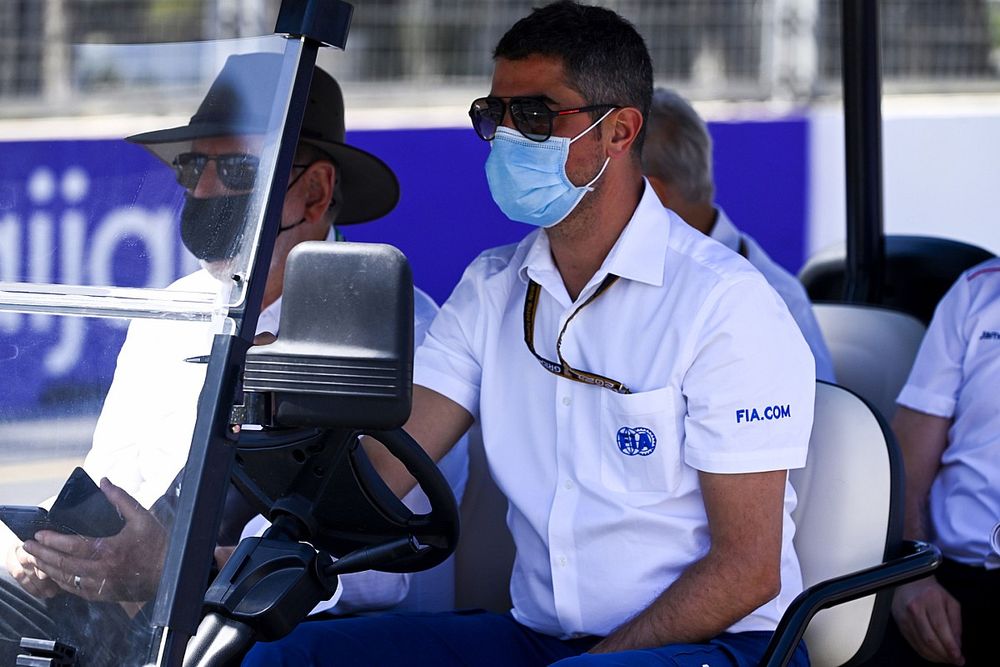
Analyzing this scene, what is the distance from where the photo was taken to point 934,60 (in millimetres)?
6156

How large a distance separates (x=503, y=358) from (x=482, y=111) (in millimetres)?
424

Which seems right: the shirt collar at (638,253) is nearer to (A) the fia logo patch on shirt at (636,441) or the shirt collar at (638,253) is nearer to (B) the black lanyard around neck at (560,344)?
(B) the black lanyard around neck at (560,344)

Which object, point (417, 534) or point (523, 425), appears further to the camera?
point (523, 425)

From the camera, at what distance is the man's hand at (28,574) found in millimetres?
1412

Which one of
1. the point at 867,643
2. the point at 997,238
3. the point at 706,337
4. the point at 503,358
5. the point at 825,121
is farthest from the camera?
the point at 825,121

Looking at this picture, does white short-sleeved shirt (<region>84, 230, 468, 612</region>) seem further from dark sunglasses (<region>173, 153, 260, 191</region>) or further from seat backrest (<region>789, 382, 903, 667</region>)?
seat backrest (<region>789, 382, 903, 667</region>)

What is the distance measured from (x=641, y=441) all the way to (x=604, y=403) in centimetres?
9

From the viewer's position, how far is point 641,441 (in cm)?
215

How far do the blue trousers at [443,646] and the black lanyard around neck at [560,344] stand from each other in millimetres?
411

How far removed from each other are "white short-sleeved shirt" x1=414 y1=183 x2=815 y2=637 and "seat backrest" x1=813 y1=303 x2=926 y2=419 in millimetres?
896

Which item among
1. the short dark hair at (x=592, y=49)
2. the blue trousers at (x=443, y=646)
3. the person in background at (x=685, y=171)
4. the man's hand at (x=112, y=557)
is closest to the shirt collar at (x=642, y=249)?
the short dark hair at (x=592, y=49)

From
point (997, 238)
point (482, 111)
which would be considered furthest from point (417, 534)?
point (997, 238)

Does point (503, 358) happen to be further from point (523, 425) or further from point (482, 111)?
point (482, 111)

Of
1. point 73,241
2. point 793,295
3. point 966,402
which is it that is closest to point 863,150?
point 793,295
